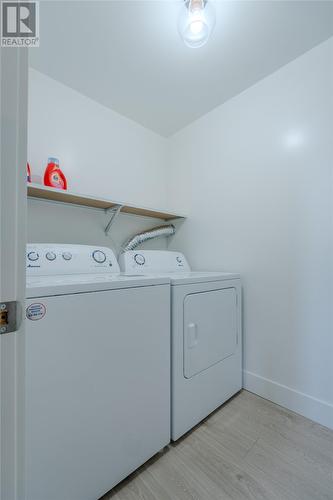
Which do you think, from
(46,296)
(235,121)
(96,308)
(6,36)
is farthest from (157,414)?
(235,121)

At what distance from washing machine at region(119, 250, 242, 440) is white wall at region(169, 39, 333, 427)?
204 millimetres

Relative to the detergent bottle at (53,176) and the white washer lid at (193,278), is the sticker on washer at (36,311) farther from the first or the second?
the detergent bottle at (53,176)

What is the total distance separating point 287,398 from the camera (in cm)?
147

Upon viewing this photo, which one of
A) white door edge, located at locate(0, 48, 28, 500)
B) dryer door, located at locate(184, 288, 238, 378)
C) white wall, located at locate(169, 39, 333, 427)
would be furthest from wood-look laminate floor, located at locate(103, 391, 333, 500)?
white door edge, located at locate(0, 48, 28, 500)

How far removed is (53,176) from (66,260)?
595mm

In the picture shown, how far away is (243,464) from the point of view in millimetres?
1077

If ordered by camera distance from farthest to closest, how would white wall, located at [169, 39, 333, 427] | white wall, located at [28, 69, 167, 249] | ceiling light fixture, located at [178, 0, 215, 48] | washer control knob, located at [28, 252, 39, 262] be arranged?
white wall, located at [28, 69, 167, 249], white wall, located at [169, 39, 333, 427], washer control knob, located at [28, 252, 39, 262], ceiling light fixture, located at [178, 0, 215, 48]

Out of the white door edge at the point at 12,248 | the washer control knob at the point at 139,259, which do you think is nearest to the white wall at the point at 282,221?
the washer control knob at the point at 139,259

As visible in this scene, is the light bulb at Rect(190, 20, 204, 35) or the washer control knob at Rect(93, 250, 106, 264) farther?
the washer control knob at Rect(93, 250, 106, 264)

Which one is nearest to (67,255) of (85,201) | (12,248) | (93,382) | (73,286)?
(85,201)

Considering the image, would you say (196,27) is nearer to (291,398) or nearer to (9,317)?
(9,317)

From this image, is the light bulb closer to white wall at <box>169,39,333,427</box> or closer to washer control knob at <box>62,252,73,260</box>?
white wall at <box>169,39,333,427</box>

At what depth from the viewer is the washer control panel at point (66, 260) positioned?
1.27 metres

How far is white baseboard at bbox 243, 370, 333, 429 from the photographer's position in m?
1.31
